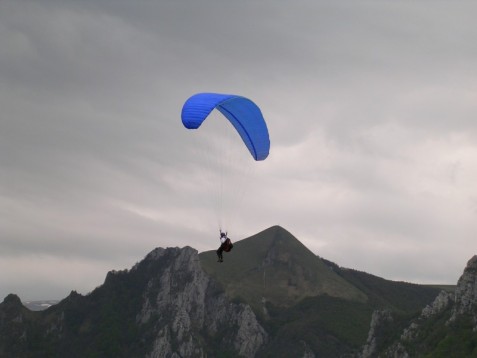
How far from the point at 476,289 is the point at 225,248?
352ft

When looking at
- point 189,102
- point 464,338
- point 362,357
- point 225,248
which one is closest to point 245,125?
point 189,102

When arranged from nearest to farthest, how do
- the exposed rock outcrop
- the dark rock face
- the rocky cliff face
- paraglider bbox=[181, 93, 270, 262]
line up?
1. paraglider bbox=[181, 93, 270, 262]
2. the rocky cliff face
3. the exposed rock outcrop
4. the dark rock face

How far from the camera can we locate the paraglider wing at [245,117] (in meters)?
54.8

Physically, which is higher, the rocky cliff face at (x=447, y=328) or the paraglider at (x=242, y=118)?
the paraglider at (x=242, y=118)

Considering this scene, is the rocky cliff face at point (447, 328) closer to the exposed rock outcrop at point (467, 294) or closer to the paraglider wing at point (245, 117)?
the exposed rock outcrop at point (467, 294)

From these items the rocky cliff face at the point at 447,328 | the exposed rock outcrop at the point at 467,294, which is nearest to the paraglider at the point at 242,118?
the rocky cliff face at the point at 447,328

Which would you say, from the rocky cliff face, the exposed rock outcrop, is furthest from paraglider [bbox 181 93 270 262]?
the exposed rock outcrop

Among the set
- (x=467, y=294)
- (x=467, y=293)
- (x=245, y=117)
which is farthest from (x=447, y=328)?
(x=245, y=117)

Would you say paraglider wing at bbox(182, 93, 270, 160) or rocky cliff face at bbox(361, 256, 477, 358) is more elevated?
paraglider wing at bbox(182, 93, 270, 160)

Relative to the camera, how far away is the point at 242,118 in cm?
5891

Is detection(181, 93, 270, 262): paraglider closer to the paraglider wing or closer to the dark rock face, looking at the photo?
the paraglider wing

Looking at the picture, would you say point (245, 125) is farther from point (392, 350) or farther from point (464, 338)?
point (392, 350)

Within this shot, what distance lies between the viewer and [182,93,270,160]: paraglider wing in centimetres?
5484

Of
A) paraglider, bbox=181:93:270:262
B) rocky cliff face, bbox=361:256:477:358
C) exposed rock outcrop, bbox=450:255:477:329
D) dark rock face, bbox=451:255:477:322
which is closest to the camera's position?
paraglider, bbox=181:93:270:262
